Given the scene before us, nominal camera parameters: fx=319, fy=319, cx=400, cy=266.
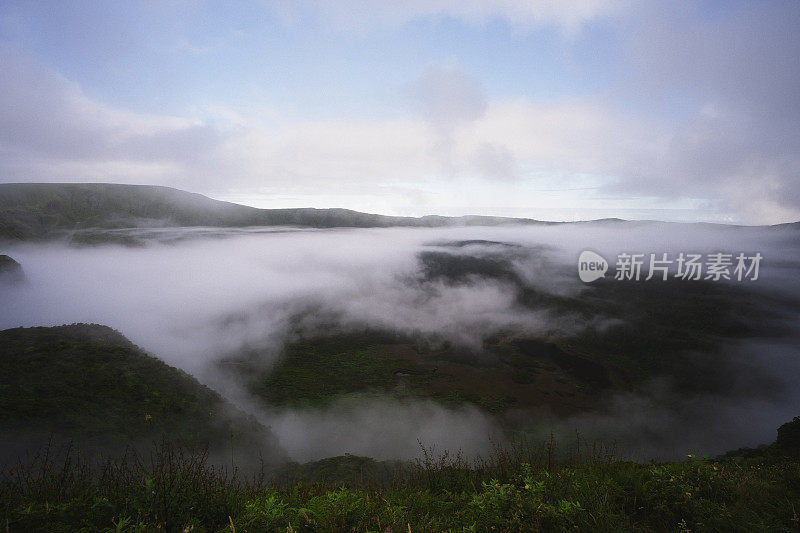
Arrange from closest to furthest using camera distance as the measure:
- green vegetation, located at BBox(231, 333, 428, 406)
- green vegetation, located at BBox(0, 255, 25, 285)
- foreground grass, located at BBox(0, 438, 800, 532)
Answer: foreground grass, located at BBox(0, 438, 800, 532), green vegetation, located at BBox(231, 333, 428, 406), green vegetation, located at BBox(0, 255, 25, 285)

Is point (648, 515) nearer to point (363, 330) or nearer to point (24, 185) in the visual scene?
point (363, 330)

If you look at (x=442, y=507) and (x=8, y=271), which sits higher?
(x=442, y=507)

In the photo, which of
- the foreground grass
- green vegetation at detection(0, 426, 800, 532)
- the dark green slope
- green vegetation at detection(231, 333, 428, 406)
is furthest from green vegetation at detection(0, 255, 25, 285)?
the foreground grass

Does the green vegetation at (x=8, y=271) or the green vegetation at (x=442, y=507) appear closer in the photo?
the green vegetation at (x=442, y=507)

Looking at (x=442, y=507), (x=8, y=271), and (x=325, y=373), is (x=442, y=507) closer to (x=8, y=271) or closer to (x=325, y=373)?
(x=325, y=373)

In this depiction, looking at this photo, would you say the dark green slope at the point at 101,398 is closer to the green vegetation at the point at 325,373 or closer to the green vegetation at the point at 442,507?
the green vegetation at the point at 442,507

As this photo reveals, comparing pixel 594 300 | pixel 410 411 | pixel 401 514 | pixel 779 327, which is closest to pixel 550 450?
pixel 401 514

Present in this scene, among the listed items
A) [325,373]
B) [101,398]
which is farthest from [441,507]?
[325,373]

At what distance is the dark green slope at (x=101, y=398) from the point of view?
81.9 ft

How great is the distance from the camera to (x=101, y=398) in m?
29.6

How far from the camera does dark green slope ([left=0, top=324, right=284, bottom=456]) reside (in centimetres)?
2495

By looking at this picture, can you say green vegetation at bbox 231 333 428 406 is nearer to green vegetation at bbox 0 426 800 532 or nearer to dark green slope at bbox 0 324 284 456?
dark green slope at bbox 0 324 284 456

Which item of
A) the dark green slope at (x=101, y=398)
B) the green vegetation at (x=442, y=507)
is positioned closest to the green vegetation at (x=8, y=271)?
the dark green slope at (x=101, y=398)

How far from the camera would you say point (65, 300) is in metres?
141
